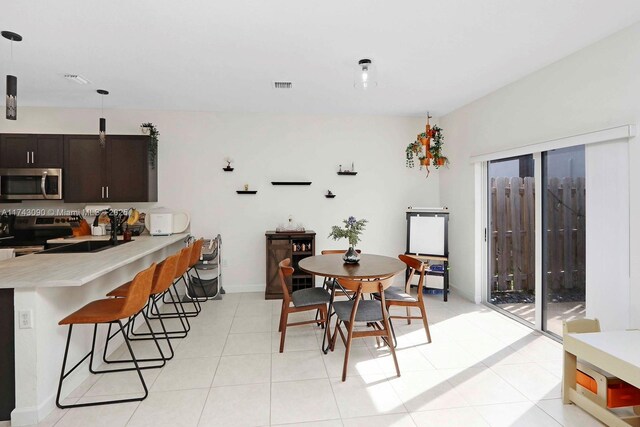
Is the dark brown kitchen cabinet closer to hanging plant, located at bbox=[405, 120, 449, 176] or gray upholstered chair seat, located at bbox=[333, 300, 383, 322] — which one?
gray upholstered chair seat, located at bbox=[333, 300, 383, 322]

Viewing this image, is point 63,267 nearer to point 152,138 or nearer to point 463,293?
point 152,138

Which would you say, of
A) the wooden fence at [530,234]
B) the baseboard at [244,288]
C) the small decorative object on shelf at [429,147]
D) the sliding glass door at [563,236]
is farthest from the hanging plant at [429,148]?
the baseboard at [244,288]

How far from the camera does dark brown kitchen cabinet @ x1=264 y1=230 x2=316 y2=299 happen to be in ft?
16.1

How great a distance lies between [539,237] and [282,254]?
3233 mm

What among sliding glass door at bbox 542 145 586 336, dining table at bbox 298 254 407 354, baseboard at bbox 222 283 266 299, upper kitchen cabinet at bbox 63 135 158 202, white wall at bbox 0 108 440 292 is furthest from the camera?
baseboard at bbox 222 283 266 299

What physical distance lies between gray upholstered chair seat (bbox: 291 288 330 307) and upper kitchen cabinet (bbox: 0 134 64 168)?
397 centimetres

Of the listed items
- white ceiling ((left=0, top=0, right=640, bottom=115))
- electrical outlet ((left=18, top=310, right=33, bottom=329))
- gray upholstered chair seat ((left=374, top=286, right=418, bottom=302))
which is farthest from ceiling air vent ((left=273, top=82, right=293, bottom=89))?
electrical outlet ((left=18, top=310, right=33, bottom=329))

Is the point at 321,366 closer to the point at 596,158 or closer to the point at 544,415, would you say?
the point at 544,415

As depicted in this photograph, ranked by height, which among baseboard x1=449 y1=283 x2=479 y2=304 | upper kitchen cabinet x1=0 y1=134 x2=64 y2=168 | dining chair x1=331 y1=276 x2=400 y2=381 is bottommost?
baseboard x1=449 y1=283 x2=479 y2=304

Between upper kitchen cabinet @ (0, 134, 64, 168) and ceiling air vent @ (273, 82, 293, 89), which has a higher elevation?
ceiling air vent @ (273, 82, 293, 89)

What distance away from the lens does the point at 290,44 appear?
117 inches

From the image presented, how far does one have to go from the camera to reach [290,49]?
10.1 ft

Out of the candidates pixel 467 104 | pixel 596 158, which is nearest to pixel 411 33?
pixel 596 158

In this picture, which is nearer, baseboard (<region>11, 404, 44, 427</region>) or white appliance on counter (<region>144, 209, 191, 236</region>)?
baseboard (<region>11, 404, 44, 427</region>)
